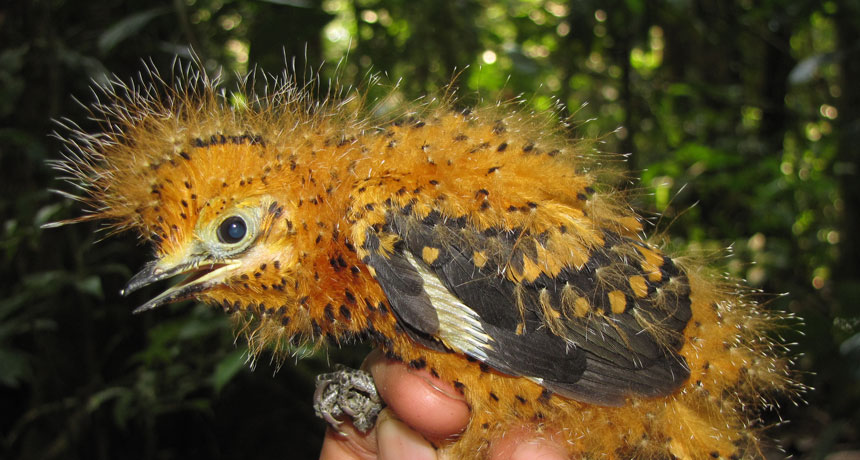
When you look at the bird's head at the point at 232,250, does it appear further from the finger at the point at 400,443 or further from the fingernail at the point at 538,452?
the fingernail at the point at 538,452

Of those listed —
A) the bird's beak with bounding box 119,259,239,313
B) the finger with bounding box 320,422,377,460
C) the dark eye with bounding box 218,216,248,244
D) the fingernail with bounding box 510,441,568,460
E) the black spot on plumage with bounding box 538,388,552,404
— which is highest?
the dark eye with bounding box 218,216,248,244

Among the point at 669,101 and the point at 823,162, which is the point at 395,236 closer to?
the point at 669,101

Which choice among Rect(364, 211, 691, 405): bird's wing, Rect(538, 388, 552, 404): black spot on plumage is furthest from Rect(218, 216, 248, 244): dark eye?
Rect(538, 388, 552, 404): black spot on plumage

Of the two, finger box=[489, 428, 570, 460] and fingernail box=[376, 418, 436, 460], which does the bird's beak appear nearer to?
fingernail box=[376, 418, 436, 460]

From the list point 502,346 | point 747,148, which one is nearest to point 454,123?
point 502,346

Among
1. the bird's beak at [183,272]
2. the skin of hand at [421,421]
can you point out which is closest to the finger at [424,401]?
the skin of hand at [421,421]

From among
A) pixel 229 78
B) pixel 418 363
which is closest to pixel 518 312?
pixel 418 363

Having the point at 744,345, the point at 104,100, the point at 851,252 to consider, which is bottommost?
the point at 851,252
